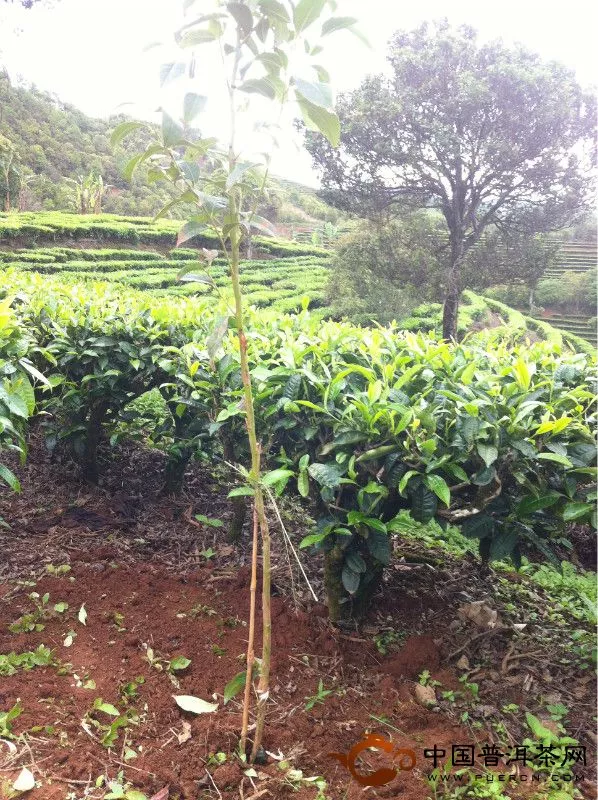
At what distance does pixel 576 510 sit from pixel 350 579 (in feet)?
1.78

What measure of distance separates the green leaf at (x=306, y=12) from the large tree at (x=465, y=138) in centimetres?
461

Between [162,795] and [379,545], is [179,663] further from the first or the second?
[379,545]

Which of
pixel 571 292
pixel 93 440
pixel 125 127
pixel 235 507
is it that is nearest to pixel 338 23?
pixel 125 127

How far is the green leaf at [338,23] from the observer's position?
2.80 feet

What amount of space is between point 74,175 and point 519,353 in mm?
4401

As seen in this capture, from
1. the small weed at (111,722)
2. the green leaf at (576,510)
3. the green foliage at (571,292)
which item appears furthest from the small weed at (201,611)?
the green foliage at (571,292)

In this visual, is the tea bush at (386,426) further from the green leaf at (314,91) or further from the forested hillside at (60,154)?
the forested hillside at (60,154)

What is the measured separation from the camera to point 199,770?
1.06 meters

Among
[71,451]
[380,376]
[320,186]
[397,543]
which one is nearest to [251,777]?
[380,376]

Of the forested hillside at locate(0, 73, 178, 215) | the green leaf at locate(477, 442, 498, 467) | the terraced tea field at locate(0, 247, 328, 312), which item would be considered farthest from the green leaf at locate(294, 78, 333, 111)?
the terraced tea field at locate(0, 247, 328, 312)

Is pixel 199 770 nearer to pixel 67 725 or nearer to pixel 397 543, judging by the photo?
pixel 67 725

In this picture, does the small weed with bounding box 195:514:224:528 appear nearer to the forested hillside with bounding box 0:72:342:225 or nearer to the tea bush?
the tea bush

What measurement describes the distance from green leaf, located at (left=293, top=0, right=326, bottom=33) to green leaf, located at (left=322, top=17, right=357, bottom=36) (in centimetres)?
2

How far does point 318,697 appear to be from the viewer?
50.1 inches
